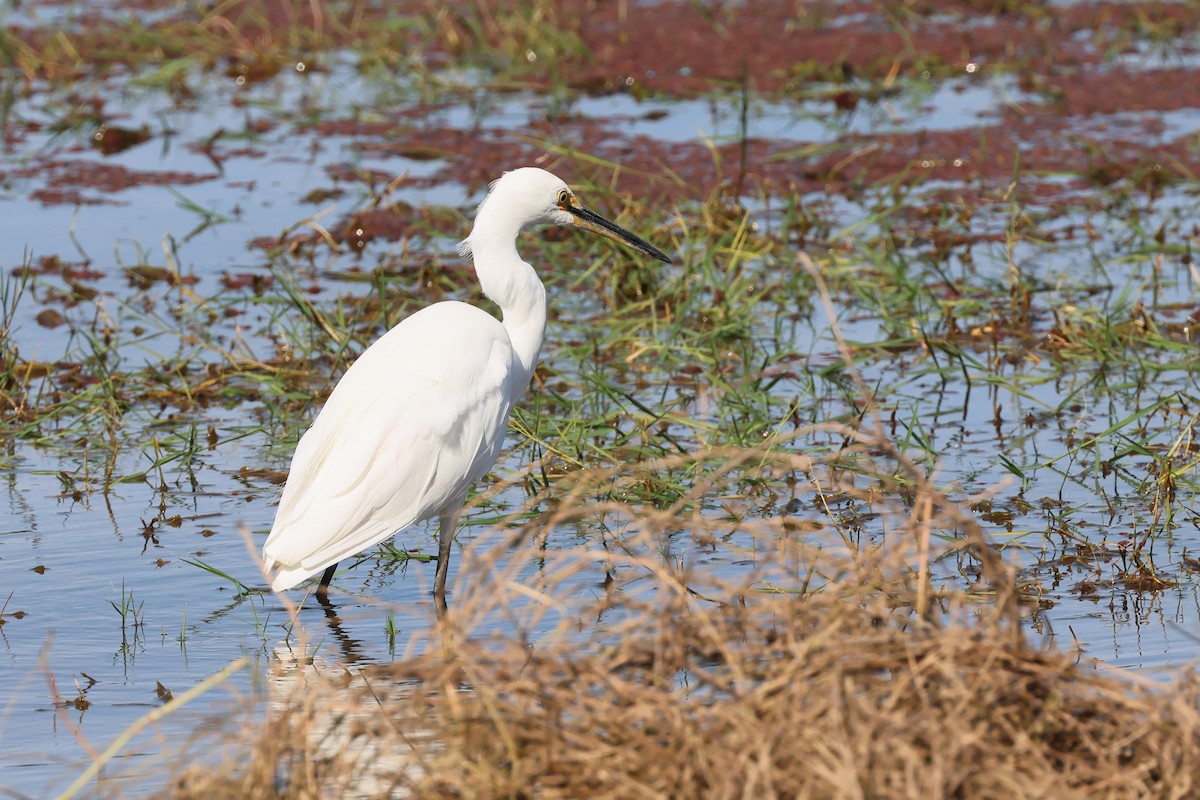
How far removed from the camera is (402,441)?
4.96 m

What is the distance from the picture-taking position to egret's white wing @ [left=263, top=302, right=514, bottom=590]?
483 cm

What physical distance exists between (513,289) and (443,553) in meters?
0.86

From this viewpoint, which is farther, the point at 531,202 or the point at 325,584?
the point at 531,202

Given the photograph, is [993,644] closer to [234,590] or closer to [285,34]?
[234,590]

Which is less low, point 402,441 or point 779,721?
point 779,721

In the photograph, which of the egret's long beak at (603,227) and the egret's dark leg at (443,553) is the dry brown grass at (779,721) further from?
the egret's long beak at (603,227)

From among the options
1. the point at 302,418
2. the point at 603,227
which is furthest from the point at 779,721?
the point at 302,418

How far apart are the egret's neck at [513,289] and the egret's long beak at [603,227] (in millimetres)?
421

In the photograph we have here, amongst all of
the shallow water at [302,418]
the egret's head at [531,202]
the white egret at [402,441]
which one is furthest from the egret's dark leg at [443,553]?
the egret's head at [531,202]

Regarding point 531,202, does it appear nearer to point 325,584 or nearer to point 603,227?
point 603,227

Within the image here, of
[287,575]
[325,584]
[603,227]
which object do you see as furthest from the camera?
[603,227]

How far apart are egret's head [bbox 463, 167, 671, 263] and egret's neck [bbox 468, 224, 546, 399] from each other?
0.06m

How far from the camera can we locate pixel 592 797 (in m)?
3.07

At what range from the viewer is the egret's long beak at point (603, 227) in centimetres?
587
